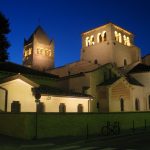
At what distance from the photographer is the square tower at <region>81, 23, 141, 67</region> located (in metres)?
60.5

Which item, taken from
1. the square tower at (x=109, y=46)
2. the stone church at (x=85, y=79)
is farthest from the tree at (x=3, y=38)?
the square tower at (x=109, y=46)

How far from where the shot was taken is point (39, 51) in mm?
78312

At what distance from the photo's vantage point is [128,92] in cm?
4172

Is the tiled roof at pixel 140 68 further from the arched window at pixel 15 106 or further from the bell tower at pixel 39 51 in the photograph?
the bell tower at pixel 39 51

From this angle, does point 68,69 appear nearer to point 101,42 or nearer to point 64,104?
point 101,42

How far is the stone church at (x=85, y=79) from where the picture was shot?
26688mm

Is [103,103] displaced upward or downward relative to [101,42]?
downward

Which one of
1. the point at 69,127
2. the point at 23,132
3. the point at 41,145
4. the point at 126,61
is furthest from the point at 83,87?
the point at 126,61

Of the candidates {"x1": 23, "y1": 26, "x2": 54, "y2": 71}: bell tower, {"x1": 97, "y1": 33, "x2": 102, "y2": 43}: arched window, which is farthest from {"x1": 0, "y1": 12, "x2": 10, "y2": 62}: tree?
{"x1": 23, "y1": 26, "x2": 54, "y2": 71}: bell tower

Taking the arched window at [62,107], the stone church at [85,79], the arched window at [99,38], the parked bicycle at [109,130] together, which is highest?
the arched window at [99,38]

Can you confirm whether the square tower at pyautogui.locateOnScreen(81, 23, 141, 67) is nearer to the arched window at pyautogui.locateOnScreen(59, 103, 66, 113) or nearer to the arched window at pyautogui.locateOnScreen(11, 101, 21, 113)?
the arched window at pyautogui.locateOnScreen(59, 103, 66, 113)

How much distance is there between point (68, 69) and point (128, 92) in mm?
17891

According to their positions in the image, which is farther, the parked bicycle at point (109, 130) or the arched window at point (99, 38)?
the arched window at point (99, 38)

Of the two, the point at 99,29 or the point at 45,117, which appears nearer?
the point at 45,117
